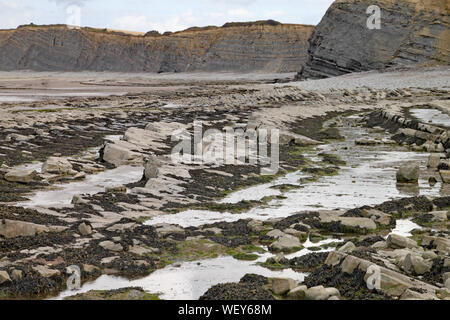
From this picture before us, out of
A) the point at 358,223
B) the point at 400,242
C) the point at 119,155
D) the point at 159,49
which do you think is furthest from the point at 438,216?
the point at 159,49

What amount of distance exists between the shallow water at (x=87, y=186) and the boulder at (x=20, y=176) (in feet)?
2.30

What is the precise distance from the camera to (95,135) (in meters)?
22.4

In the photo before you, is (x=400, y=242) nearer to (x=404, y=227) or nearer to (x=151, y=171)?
(x=404, y=227)

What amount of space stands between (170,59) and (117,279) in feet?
372

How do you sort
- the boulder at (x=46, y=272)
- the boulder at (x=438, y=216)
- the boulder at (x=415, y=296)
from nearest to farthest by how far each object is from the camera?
the boulder at (x=415, y=296) → the boulder at (x=46, y=272) → the boulder at (x=438, y=216)

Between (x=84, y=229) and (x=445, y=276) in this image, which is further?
(x=84, y=229)

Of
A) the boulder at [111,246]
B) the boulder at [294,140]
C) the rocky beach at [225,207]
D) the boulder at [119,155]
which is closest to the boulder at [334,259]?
the rocky beach at [225,207]

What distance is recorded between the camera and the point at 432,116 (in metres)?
28.0

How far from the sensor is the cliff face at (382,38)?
6003cm

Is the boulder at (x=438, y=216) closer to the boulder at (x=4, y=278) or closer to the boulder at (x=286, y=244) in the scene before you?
the boulder at (x=286, y=244)

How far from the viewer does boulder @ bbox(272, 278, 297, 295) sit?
21.5 ft

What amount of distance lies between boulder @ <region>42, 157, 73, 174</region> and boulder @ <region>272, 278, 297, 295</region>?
886 centimetres

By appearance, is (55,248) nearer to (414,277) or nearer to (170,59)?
(414,277)

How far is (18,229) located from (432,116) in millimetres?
23953
